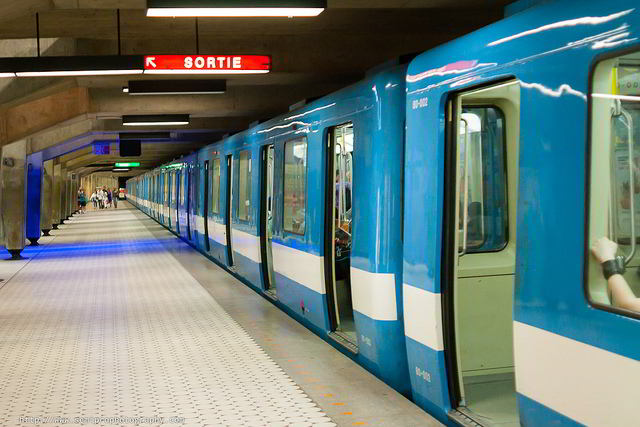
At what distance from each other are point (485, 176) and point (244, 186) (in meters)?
8.75

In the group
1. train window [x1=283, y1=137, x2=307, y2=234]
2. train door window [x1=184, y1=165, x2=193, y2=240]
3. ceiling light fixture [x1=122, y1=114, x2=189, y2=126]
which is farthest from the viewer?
train door window [x1=184, y1=165, x2=193, y2=240]

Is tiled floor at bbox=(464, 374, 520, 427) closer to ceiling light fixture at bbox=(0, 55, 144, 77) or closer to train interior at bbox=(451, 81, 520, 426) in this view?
train interior at bbox=(451, 81, 520, 426)

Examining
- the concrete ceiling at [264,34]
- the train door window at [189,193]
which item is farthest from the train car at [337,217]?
the train door window at [189,193]

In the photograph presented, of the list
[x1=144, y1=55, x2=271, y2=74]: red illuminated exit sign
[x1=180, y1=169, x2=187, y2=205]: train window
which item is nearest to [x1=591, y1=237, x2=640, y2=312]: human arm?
[x1=144, y1=55, x2=271, y2=74]: red illuminated exit sign

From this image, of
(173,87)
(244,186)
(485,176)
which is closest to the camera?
(485,176)

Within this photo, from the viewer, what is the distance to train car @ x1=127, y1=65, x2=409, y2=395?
670 centimetres

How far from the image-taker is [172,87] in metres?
12.3

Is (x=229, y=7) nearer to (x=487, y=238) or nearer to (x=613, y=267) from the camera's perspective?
(x=487, y=238)

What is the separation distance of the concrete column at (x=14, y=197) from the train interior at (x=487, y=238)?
1701 cm

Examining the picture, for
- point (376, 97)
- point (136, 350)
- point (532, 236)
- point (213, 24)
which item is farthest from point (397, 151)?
point (213, 24)

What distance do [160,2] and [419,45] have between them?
5.77 meters

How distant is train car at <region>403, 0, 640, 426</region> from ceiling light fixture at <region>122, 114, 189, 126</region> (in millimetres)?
12422

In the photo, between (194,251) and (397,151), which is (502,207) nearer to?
(397,151)

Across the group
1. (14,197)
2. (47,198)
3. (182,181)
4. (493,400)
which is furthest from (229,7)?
(47,198)
